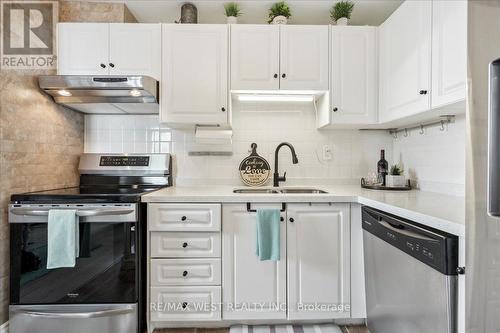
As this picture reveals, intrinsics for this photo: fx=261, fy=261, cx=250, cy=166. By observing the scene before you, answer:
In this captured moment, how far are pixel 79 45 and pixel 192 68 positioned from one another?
813 millimetres

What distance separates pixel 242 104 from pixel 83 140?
1.38 meters

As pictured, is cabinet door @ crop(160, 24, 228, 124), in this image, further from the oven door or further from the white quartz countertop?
the oven door

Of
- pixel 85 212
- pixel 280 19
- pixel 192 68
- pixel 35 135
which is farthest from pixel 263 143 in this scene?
pixel 35 135

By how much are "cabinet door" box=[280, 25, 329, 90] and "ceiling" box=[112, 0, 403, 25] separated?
0.86ft

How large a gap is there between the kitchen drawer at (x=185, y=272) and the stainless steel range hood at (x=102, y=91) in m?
1.12

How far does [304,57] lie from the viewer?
189 centimetres

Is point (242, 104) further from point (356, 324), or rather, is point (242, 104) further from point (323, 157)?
point (356, 324)

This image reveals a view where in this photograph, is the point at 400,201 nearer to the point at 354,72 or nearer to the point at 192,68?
the point at 354,72

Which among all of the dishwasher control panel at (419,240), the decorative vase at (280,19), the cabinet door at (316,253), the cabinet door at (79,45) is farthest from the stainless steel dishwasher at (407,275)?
the cabinet door at (79,45)

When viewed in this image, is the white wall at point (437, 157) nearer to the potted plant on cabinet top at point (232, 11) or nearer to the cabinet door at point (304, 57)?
the cabinet door at point (304, 57)

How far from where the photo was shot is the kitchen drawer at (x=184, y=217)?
1.60 metres

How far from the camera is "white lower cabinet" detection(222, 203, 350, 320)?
5.36 feet

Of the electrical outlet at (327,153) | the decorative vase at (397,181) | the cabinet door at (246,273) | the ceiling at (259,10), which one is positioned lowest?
the cabinet door at (246,273)

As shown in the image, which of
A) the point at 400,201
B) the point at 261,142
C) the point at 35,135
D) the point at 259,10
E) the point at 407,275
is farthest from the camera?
the point at 261,142
